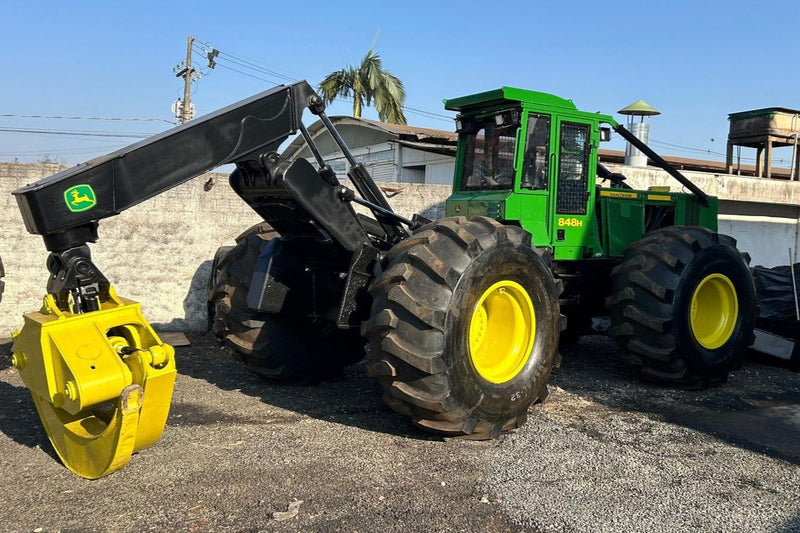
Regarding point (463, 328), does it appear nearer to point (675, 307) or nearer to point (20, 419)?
point (675, 307)

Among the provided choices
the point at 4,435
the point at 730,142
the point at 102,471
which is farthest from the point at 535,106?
the point at 730,142

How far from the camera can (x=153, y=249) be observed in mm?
9320

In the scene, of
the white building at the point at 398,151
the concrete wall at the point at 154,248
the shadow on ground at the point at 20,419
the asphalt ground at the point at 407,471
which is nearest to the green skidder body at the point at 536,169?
the asphalt ground at the point at 407,471

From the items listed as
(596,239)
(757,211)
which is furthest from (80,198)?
(757,211)

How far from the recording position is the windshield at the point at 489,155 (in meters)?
6.72

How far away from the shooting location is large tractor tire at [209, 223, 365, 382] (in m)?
6.24

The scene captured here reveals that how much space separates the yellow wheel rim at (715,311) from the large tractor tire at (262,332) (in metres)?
3.56

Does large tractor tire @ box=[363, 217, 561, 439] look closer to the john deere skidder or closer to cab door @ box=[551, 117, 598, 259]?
the john deere skidder

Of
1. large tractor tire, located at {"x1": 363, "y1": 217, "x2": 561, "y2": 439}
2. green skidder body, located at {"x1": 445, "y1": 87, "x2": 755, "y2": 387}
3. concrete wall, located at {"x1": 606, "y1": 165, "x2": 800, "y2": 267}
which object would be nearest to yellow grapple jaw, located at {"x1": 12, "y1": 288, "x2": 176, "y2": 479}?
large tractor tire, located at {"x1": 363, "y1": 217, "x2": 561, "y2": 439}

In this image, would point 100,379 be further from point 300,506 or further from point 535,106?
point 535,106

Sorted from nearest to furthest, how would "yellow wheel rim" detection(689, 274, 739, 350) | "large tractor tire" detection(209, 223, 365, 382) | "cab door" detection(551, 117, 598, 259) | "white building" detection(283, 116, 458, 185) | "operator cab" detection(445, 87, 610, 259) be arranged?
1. "large tractor tire" detection(209, 223, 365, 382)
2. "operator cab" detection(445, 87, 610, 259)
3. "cab door" detection(551, 117, 598, 259)
4. "yellow wheel rim" detection(689, 274, 739, 350)
5. "white building" detection(283, 116, 458, 185)

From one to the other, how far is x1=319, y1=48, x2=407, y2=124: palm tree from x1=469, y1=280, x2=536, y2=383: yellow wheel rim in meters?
23.4

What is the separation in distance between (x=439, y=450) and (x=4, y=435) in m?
3.10

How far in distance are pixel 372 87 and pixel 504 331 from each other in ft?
78.3
